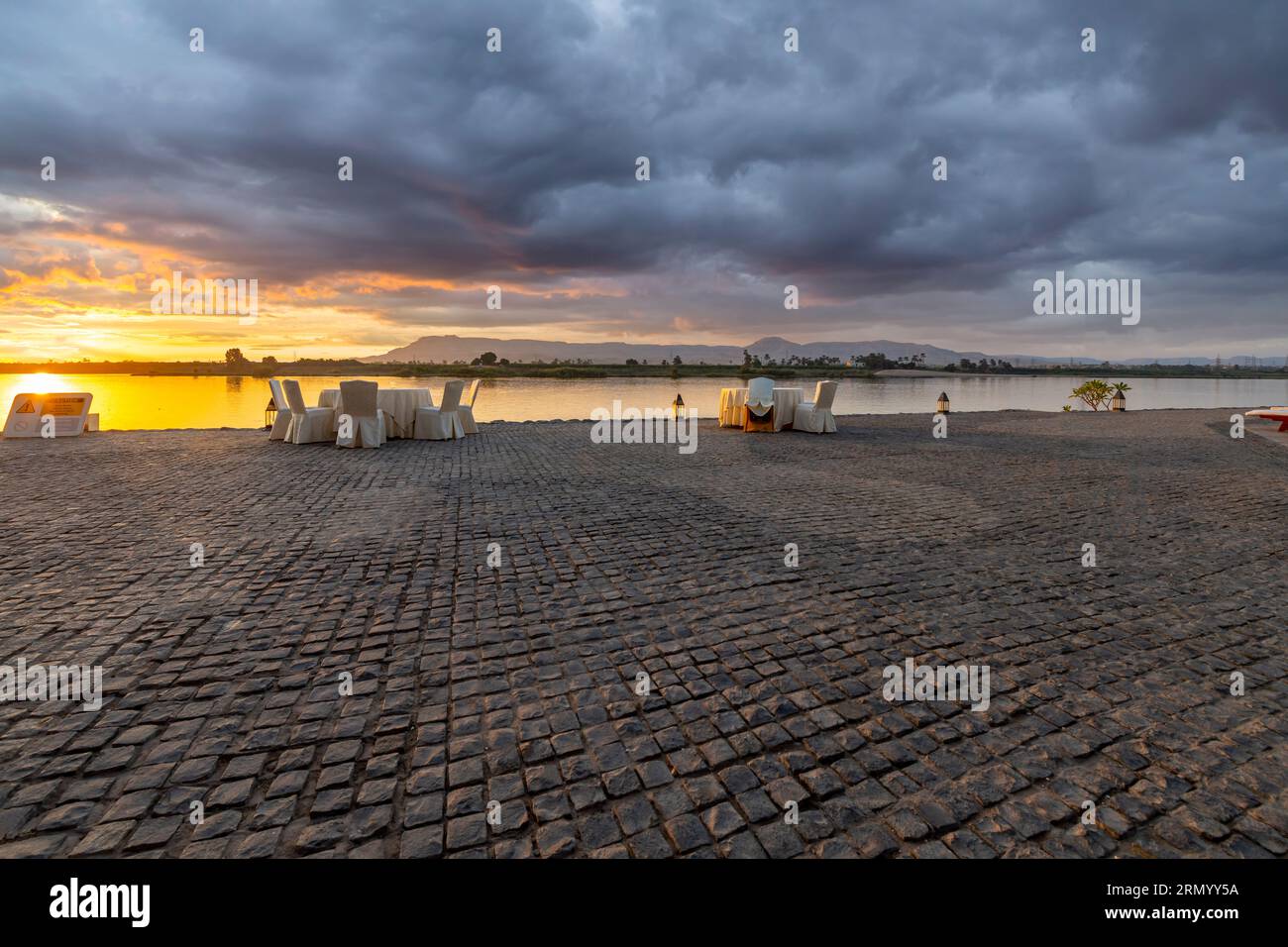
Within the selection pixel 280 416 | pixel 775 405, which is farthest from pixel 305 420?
pixel 775 405

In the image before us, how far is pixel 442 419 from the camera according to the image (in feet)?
42.6

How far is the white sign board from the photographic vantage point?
39.0 feet

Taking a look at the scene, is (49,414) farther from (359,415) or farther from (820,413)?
(820,413)

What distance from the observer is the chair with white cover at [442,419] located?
42.4 ft

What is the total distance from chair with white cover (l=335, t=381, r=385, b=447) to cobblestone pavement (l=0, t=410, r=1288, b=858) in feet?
15.5

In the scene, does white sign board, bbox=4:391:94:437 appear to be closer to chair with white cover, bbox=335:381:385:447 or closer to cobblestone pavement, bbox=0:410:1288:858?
chair with white cover, bbox=335:381:385:447

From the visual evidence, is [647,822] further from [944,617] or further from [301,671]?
[944,617]

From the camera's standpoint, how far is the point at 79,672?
2.95 metres

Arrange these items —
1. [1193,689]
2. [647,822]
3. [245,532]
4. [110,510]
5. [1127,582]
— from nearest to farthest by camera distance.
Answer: [647,822] < [1193,689] < [1127,582] < [245,532] < [110,510]

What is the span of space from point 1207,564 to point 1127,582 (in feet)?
3.42

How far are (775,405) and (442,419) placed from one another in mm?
7588

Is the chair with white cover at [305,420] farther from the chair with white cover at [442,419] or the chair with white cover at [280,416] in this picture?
the chair with white cover at [442,419]

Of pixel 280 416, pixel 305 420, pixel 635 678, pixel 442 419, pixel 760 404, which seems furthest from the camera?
pixel 760 404
